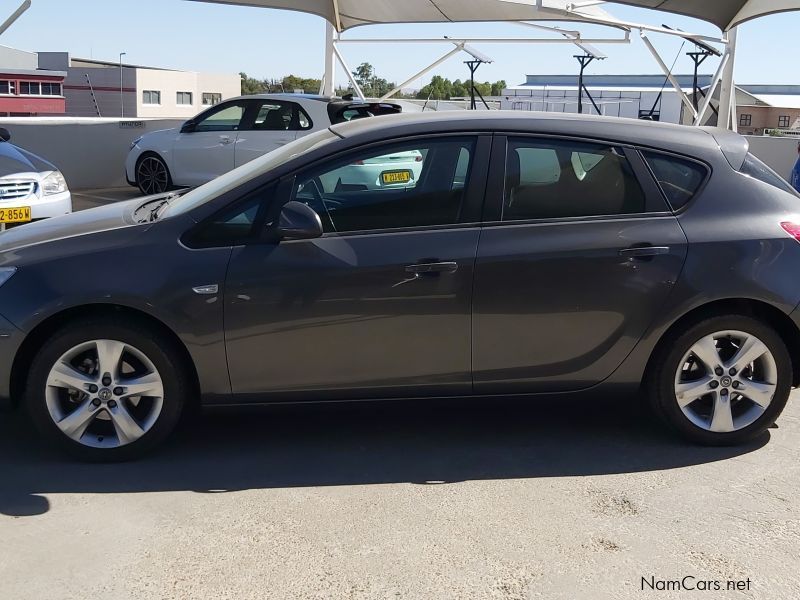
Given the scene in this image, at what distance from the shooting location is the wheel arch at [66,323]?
4340 millimetres

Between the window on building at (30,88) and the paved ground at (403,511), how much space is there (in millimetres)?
67224

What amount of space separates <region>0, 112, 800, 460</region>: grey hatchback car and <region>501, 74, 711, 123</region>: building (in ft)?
112

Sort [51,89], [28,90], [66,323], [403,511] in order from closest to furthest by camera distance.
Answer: [403,511] < [66,323] < [28,90] < [51,89]

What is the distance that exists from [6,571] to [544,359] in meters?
2.53

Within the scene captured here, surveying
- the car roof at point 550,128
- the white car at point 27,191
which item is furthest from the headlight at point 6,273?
the white car at point 27,191

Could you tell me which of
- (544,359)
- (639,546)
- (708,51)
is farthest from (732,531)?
(708,51)

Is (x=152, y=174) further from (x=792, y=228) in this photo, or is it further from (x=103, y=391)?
(x=792, y=228)

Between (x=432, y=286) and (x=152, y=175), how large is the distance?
1013cm

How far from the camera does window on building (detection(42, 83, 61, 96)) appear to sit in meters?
67.7

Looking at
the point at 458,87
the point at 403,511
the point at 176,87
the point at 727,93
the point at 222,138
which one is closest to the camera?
the point at 403,511

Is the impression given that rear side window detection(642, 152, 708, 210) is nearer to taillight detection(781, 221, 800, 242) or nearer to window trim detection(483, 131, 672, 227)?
window trim detection(483, 131, 672, 227)

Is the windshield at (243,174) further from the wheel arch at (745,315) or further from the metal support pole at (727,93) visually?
the metal support pole at (727,93)

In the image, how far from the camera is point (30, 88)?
6669 cm
